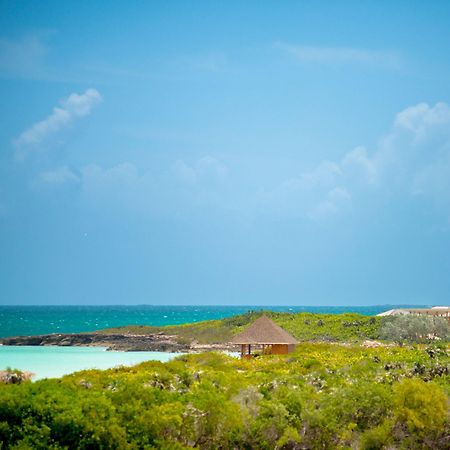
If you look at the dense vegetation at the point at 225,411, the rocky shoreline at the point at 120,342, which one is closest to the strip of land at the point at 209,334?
the rocky shoreline at the point at 120,342

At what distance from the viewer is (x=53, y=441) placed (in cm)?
1426

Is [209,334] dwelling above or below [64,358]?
above

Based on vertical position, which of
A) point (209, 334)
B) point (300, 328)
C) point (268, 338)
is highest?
point (268, 338)

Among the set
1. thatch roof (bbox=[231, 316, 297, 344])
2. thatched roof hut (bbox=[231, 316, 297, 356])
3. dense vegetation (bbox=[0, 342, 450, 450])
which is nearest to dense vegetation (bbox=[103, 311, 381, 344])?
thatched roof hut (bbox=[231, 316, 297, 356])

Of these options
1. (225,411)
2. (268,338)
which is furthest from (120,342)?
(225,411)

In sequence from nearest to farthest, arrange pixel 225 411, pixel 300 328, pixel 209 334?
pixel 225 411, pixel 300 328, pixel 209 334

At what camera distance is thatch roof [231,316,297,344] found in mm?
36031

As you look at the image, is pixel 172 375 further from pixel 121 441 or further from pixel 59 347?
pixel 59 347

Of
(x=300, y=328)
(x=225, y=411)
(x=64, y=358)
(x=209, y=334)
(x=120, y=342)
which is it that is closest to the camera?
(x=225, y=411)

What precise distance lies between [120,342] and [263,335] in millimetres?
27192

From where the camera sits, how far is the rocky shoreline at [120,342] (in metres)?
57.4

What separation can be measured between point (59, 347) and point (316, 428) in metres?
45.6

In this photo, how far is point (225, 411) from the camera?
53.3 ft

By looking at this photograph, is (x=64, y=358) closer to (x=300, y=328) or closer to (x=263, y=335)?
(x=263, y=335)
